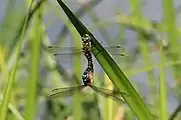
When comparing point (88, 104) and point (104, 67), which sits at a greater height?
point (104, 67)

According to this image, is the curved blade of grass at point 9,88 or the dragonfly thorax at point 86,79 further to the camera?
the dragonfly thorax at point 86,79

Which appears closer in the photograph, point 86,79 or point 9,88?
point 9,88

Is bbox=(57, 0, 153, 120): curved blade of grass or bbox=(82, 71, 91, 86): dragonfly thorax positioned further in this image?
bbox=(82, 71, 91, 86): dragonfly thorax

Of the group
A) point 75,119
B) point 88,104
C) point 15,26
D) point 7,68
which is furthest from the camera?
point 15,26

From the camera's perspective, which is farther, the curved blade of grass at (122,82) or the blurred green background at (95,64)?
the blurred green background at (95,64)

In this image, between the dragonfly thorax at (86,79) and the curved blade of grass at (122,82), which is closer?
the curved blade of grass at (122,82)

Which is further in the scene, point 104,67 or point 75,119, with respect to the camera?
point 75,119

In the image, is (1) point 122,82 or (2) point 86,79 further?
(2) point 86,79

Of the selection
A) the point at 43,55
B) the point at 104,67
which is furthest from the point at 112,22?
the point at 104,67

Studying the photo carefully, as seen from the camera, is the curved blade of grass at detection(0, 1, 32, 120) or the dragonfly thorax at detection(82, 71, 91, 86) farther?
the dragonfly thorax at detection(82, 71, 91, 86)

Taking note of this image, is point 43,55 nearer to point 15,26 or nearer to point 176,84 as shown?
point 15,26

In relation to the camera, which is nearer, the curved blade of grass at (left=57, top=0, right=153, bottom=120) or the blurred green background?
the curved blade of grass at (left=57, top=0, right=153, bottom=120)
